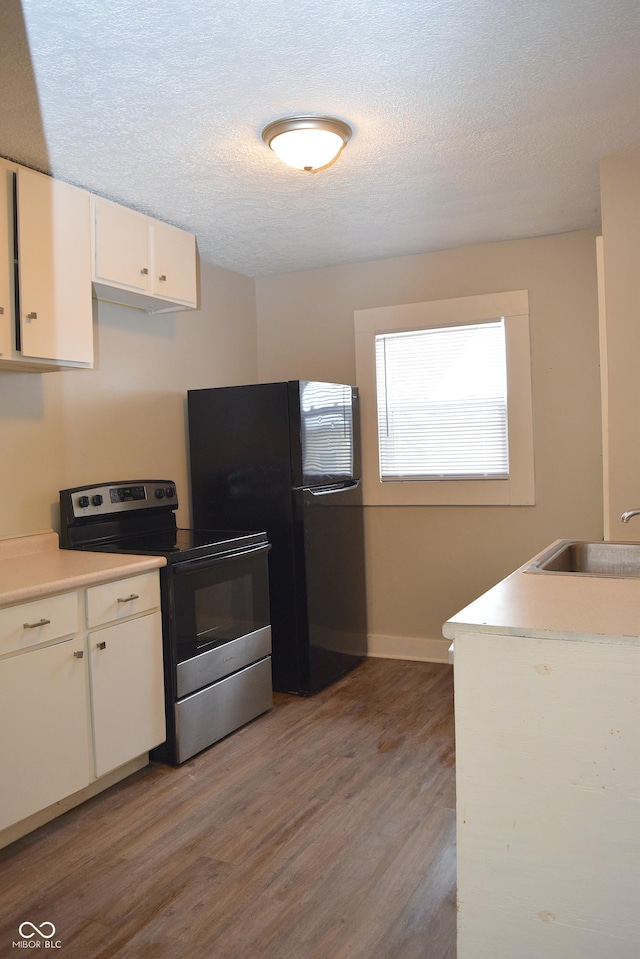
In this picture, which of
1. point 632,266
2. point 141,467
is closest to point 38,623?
→ point 141,467

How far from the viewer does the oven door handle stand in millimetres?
2945

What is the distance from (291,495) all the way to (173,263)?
121cm

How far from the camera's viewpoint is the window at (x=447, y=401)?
400 centimetres

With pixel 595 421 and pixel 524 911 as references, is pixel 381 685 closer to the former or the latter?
pixel 595 421

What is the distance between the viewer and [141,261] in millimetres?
3211

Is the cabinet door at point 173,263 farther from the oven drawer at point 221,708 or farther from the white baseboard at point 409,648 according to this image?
the white baseboard at point 409,648

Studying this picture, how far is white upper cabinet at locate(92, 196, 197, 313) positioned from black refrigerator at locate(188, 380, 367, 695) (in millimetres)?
613

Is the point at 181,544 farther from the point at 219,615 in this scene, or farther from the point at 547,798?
the point at 547,798

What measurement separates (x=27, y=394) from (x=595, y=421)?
272 cm

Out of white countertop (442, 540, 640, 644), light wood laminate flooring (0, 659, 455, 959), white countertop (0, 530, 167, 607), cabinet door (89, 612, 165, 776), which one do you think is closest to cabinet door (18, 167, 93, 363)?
white countertop (0, 530, 167, 607)

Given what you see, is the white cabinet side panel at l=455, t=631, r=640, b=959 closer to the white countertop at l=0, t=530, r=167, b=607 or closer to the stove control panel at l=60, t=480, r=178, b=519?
the white countertop at l=0, t=530, r=167, b=607

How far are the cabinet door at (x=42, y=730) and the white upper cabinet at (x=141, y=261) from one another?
1.49 meters

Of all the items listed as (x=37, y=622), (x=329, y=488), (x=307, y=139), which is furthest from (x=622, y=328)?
(x=37, y=622)

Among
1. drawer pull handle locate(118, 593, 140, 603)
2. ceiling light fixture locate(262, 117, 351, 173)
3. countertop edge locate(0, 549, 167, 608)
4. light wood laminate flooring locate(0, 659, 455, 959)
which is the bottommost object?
Answer: light wood laminate flooring locate(0, 659, 455, 959)
